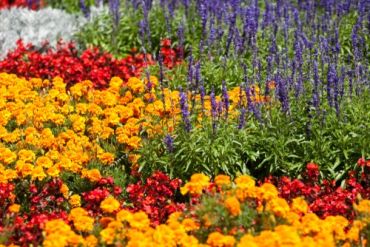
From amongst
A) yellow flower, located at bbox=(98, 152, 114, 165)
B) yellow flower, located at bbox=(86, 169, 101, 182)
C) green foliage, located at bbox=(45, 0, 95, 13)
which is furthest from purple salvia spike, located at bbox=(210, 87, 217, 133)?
green foliage, located at bbox=(45, 0, 95, 13)

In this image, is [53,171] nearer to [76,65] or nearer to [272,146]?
[272,146]

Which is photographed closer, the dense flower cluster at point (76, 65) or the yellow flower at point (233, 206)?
the yellow flower at point (233, 206)

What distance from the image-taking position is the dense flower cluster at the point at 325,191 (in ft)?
19.1

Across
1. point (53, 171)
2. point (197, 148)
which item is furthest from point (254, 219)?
point (53, 171)

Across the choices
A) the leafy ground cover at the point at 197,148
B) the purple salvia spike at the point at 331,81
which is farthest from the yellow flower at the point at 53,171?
the purple salvia spike at the point at 331,81

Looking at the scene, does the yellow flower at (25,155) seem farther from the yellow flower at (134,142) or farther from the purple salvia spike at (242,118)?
the purple salvia spike at (242,118)

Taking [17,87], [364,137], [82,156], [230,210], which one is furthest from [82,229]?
[17,87]

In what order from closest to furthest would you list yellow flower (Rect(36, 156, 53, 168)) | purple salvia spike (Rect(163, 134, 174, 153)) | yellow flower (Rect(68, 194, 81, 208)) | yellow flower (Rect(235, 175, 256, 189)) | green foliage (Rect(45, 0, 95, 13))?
yellow flower (Rect(235, 175, 256, 189)) → yellow flower (Rect(68, 194, 81, 208)) → yellow flower (Rect(36, 156, 53, 168)) → purple salvia spike (Rect(163, 134, 174, 153)) → green foliage (Rect(45, 0, 95, 13))

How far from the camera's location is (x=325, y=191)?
6.29 metres

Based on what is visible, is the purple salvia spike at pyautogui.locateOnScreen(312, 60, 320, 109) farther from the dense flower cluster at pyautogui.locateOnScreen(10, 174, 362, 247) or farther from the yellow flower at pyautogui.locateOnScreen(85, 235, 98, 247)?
the yellow flower at pyautogui.locateOnScreen(85, 235, 98, 247)

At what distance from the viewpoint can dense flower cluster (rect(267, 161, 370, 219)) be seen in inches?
229

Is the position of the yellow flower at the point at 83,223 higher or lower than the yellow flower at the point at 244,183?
lower

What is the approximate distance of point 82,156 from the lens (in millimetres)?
6629

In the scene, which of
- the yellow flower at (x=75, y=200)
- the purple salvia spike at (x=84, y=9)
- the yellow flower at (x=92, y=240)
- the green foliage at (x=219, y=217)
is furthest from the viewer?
the purple salvia spike at (x=84, y=9)
